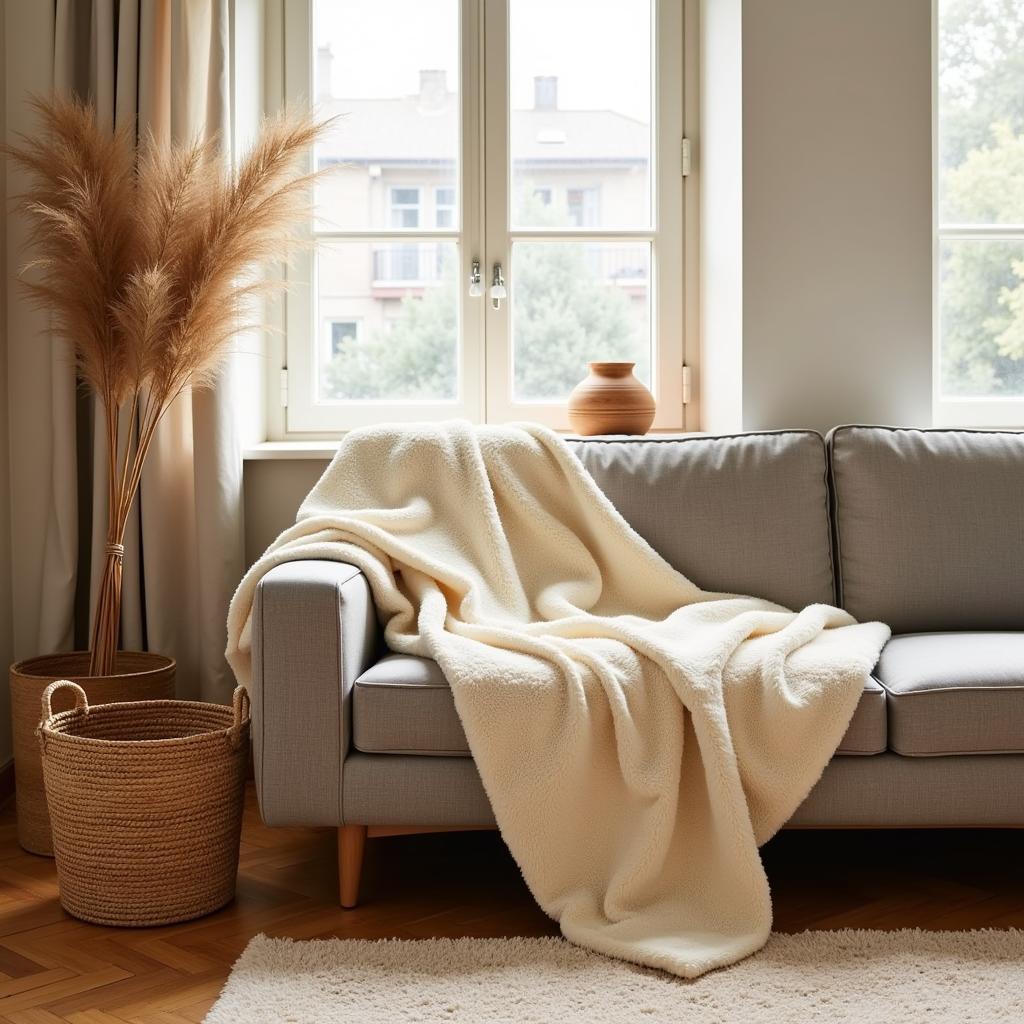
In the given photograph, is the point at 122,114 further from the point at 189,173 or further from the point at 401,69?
the point at 401,69

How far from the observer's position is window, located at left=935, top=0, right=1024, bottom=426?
3.38m

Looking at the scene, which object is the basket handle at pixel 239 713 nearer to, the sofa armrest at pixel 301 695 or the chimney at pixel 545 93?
the sofa armrest at pixel 301 695

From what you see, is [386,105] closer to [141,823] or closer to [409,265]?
[409,265]

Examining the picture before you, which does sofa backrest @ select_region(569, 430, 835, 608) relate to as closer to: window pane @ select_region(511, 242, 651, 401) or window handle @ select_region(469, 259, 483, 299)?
window pane @ select_region(511, 242, 651, 401)

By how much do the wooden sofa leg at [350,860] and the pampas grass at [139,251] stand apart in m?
0.77

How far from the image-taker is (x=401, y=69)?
3.45 m

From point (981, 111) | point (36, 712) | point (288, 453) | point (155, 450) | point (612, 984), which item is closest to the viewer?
point (612, 984)

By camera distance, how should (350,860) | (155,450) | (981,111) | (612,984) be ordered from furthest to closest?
Answer: (981,111)
(155,450)
(350,860)
(612,984)

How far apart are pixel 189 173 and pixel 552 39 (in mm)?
1211

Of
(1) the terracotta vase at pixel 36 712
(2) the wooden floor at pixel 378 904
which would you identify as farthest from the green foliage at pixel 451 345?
(2) the wooden floor at pixel 378 904

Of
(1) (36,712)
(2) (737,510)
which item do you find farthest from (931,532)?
(1) (36,712)

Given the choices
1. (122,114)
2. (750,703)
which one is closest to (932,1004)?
(750,703)

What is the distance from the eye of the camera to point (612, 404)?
3113 mm

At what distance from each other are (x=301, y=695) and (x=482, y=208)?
167 cm
